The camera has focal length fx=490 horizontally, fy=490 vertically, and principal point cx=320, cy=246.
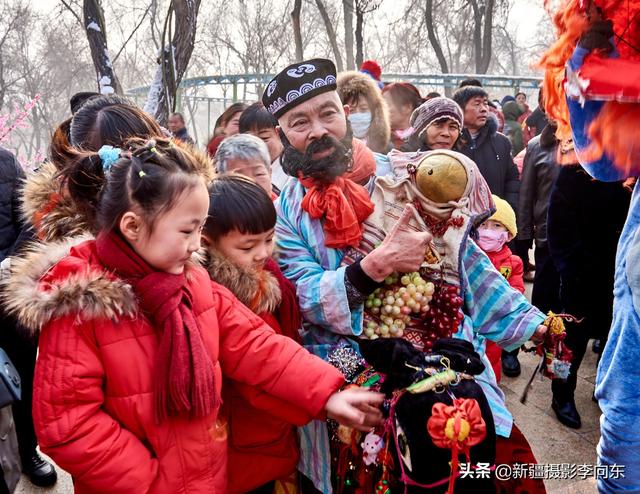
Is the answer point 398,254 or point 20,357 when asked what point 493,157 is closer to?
point 398,254

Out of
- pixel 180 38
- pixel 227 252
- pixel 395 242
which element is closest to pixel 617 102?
pixel 395 242

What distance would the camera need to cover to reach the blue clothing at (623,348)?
1219 mm

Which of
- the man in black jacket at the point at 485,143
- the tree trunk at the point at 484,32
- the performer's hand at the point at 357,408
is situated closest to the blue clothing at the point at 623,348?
the performer's hand at the point at 357,408

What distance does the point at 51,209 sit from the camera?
1.69m

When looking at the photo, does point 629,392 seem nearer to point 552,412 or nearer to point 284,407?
point 284,407

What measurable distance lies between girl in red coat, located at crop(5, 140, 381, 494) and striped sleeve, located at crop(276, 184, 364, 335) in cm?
26

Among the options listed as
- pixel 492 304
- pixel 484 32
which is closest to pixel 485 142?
pixel 492 304

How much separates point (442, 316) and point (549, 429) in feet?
6.96

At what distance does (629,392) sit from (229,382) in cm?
118

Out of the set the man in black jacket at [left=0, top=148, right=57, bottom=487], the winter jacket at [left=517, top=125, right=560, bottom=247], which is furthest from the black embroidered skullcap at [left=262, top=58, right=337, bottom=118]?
the winter jacket at [left=517, top=125, right=560, bottom=247]

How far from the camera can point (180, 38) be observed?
535 cm

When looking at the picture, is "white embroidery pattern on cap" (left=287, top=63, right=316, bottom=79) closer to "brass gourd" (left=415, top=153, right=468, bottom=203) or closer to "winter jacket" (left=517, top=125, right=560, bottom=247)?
"brass gourd" (left=415, top=153, right=468, bottom=203)

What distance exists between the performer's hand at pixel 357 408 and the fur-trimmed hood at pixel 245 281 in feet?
1.28

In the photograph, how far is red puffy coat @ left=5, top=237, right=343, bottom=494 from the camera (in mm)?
1231
